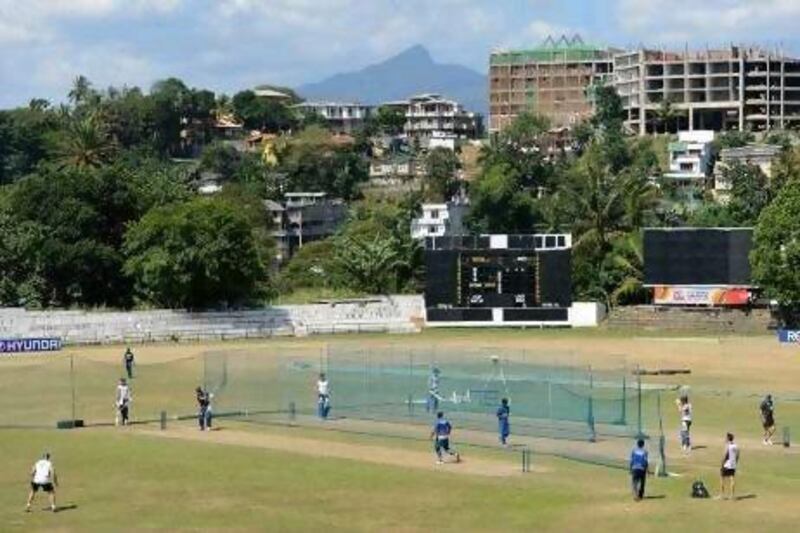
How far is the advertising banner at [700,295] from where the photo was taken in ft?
305

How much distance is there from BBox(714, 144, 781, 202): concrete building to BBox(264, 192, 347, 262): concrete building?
44.2 metres

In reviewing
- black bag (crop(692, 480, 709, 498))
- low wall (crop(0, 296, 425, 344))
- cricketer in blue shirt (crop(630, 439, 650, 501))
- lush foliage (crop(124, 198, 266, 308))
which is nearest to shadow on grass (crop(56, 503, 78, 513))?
cricketer in blue shirt (crop(630, 439, 650, 501))

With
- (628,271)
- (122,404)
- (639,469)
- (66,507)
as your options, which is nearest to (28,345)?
(122,404)

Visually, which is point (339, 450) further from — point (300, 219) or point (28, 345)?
point (300, 219)

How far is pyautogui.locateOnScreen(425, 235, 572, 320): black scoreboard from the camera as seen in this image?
3583 inches

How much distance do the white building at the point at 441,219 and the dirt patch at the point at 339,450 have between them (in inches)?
4041

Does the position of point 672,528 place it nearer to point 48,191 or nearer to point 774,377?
point 774,377

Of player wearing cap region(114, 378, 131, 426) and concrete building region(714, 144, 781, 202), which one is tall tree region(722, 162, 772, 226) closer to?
concrete building region(714, 144, 781, 202)

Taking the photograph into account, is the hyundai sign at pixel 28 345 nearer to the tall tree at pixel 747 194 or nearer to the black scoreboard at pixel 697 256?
the black scoreboard at pixel 697 256

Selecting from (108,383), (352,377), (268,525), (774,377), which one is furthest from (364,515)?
(774,377)

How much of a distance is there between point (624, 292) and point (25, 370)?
47.0 m

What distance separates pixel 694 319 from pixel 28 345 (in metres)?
40.4

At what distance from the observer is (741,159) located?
178375 millimetres

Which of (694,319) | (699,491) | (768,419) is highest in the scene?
(694,319)
